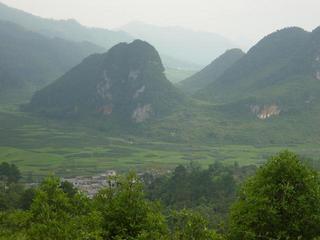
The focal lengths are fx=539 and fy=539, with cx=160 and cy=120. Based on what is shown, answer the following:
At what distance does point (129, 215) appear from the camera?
97.8 ft

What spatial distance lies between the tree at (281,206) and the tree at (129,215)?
15.0 ft

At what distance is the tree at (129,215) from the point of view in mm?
29281

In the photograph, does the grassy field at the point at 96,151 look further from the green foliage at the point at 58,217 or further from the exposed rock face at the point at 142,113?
the green foliage at the point at 58,217

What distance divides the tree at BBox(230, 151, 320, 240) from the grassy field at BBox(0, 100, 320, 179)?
86399 millimetres

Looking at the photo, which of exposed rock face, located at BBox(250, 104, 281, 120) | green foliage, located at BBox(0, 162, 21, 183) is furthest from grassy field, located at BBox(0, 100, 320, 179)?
exposed rock face, located at BBox(250, 104, 281, 120)

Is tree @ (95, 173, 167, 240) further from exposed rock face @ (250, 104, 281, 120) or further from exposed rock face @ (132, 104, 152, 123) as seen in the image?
exposed rock face @ (132, 104, 152, 123)

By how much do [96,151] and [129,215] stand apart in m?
116

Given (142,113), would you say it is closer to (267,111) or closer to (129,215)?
(267,111)

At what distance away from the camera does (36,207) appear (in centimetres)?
3328

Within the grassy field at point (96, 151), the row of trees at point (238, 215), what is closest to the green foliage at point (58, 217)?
the row of trees at point (238, 215)

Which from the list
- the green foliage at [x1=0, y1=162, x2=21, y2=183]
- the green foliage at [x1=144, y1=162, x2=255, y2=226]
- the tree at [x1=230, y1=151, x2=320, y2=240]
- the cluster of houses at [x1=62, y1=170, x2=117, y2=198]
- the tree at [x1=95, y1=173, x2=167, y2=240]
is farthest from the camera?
the cluster of houses at [x1=62, y1=170, x2=117, y2=198]

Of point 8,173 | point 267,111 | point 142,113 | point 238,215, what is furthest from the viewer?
point 142,113

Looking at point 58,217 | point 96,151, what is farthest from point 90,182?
point 58,217

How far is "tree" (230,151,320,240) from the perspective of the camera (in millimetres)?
28828
